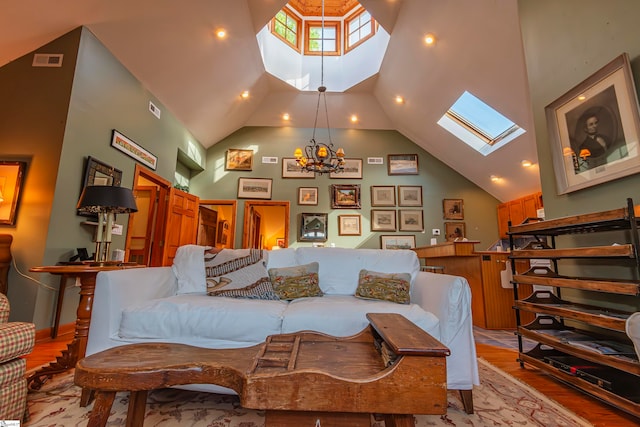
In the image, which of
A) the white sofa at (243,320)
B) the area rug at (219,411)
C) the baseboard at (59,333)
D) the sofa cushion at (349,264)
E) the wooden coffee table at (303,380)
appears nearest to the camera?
the wooden coffee table at (303,380)

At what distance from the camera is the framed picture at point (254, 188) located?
6004 millimetres

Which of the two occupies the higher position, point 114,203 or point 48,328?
point 114,203

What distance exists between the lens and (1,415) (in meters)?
1.14

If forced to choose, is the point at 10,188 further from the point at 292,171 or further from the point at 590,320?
the point at 590,320

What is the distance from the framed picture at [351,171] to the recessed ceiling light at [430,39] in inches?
105

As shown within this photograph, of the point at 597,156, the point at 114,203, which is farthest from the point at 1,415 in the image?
the point at 597,156

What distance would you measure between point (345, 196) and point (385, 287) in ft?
13.5

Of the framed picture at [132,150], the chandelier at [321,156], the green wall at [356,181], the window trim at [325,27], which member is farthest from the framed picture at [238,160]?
the window trim at [325,27]

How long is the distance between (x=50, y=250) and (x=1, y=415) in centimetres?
194

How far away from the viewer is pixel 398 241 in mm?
5867

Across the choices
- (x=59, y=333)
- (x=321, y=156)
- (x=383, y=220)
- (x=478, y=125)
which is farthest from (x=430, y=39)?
(x=59, y=333)

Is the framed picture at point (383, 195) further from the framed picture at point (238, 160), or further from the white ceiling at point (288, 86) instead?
the framed picture at point (238, 160)

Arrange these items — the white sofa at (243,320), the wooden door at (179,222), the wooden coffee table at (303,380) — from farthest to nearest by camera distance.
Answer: the wooden door at (179,222)
the white sofa at (243,320)
the wooden coffee table at (303,380)

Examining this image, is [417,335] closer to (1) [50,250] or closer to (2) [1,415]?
(2) [1,415]
